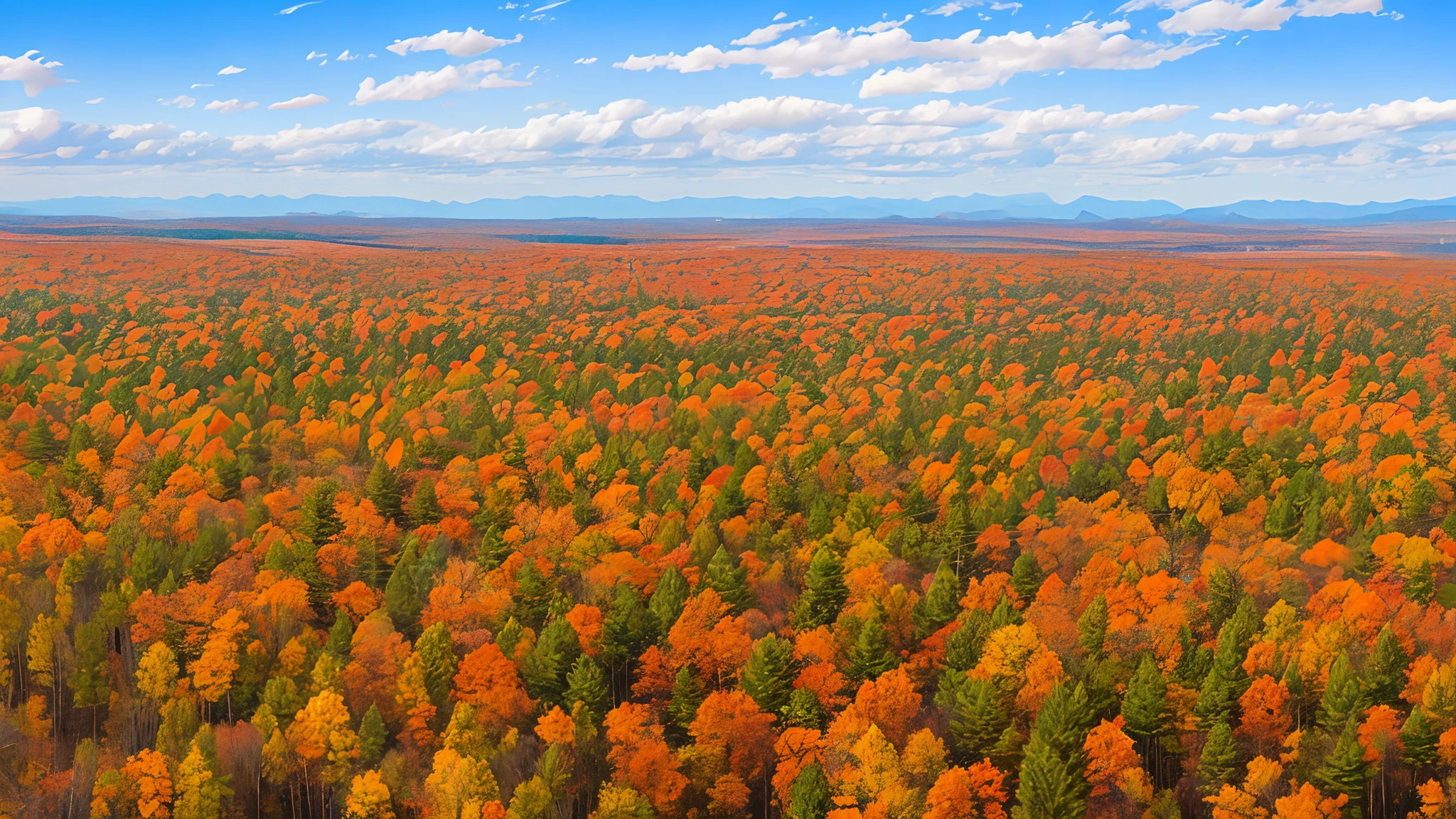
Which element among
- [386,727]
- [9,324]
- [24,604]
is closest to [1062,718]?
[386,727]

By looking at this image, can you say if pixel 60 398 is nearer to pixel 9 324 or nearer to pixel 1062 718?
pixel 9 324

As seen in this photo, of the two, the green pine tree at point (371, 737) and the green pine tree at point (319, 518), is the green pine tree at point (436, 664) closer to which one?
the green pine tree at point (371, 737)

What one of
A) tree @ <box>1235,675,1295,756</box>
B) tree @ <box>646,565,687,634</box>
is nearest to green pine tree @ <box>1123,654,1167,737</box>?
tree @ <box>1235,675,1295,756</box>

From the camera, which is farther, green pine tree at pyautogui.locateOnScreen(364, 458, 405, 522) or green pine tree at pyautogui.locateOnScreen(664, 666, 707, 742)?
green pine tree at pyautogui.locateOnScreen(364, 458, 405, 522)

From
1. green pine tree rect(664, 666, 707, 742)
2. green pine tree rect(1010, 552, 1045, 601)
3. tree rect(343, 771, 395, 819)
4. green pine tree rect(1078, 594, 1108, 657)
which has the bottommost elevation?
tree rect(343, 771, 395, 819)

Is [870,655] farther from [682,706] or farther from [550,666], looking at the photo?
[550,666]

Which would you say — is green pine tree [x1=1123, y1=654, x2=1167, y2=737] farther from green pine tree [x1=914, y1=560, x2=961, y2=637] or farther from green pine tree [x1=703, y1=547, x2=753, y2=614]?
green pine tree [x1=703, y1=547, x2=753, y2=614]
